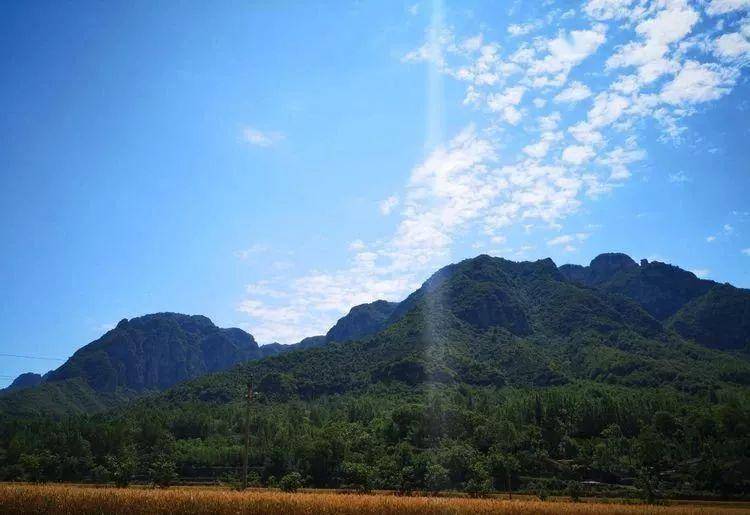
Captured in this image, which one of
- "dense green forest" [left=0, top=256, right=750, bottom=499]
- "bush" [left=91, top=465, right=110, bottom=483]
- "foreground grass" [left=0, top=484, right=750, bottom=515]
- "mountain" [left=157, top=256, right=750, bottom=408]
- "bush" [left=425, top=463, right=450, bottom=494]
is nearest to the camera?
"foreground grass" [left=0, top=484, right=750, bottom=515]

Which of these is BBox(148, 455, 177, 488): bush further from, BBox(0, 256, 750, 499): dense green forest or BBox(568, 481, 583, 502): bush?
BBox(568, 481, 583, 502): bush

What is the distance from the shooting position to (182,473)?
80.6m

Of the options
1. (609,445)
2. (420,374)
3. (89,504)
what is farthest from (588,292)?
(89,504)

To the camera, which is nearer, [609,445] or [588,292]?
[609,445]

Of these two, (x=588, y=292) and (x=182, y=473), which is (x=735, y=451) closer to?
(x=182, y=473)

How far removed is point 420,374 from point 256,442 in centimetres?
5897

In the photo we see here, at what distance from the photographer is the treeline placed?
203ft

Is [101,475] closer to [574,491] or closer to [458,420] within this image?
[458,420]

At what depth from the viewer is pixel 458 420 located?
87562 millimetres

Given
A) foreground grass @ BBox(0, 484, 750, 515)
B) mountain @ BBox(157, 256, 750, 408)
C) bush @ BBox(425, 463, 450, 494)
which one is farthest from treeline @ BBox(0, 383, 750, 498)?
mountain @ BBox(157, 256, 750, 408)

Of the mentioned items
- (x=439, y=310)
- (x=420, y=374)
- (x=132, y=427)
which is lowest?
(x=132, y=427)

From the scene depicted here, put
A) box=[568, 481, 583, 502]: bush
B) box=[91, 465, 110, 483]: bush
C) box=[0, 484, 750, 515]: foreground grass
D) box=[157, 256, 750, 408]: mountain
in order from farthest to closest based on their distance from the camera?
box=[157, 256, 750, 408]: mountain
box=[91, 465, 110, 483]: bush
box=[568, 481, 583, 502]: bush
box=[0, 484, 750, 515]: foreground grass

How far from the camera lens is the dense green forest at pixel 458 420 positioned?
6475 centimetres

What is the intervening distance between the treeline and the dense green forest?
10.7 inches
